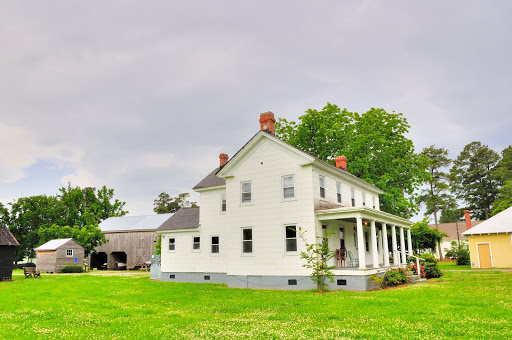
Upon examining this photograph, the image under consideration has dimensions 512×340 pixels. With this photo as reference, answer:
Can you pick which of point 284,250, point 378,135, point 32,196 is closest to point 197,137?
point 284,250

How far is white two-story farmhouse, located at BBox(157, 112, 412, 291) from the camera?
20.4 meters

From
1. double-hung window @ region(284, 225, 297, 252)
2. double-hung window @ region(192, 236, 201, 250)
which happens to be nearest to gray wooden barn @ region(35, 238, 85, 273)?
double-hung window @ region(192, 236, 201, 250)

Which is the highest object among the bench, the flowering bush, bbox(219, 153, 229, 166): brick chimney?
bbox(219, 153, 229, 166): brick chimney

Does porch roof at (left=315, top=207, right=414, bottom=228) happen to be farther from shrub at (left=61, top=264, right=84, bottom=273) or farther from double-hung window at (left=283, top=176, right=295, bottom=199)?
shrub at (left=61, top=264, right=84, bottom=273)

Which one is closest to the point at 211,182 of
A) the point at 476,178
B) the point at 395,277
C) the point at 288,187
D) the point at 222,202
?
the point at 222,202

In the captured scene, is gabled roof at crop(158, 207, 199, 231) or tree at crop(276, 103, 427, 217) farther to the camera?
tree at crop(276, 103, 427, 217)

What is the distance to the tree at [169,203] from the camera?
256 feet

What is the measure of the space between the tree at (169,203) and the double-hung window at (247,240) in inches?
2199

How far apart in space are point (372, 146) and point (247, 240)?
19326 millimetres

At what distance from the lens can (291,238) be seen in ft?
68.7

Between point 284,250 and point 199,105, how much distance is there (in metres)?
11.7

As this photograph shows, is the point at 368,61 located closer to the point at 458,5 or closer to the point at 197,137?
the point at 458,5

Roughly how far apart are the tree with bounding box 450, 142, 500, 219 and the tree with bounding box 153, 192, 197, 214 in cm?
5529

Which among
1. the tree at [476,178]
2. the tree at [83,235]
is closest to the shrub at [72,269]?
the tree at [83,235]
